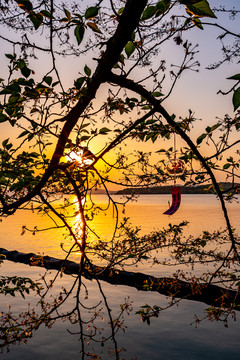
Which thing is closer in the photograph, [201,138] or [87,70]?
[87,70]

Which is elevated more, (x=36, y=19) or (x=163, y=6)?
(x=163, y=6)

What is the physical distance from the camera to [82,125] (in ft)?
10.5

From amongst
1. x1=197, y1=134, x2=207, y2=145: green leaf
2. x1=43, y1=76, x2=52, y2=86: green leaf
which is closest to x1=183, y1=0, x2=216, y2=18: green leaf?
x1=43, y1=76, x2=52, y2=86: green leaf

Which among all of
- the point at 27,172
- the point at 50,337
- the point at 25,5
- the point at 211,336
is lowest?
the point at 50,337

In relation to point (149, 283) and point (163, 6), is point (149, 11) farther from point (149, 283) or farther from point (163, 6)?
point (149, 283)

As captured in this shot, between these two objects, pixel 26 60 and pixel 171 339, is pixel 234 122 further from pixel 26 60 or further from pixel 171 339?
pixel 171 339

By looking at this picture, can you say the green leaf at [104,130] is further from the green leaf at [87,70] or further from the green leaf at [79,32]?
the green leaf at [79,32]

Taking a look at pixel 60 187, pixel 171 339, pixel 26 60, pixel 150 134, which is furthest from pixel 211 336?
pixel 26 60

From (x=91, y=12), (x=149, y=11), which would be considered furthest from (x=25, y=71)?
(x=149, y=11)

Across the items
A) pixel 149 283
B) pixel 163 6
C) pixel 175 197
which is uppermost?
pixel 163 6

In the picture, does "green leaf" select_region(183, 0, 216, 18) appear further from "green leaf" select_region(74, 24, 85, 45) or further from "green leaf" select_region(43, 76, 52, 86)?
"green leaf" select_region(43, 76, 52, 86)

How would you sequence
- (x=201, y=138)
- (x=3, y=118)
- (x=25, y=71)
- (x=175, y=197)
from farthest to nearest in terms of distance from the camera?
(x=175, y=197), (x=201, y=138), (x=3, y=118), (x=25, y=71)

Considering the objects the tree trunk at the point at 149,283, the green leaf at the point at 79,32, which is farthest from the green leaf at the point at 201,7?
the tree trunk at the point at 149,283

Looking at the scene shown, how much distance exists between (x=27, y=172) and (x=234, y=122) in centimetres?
253
